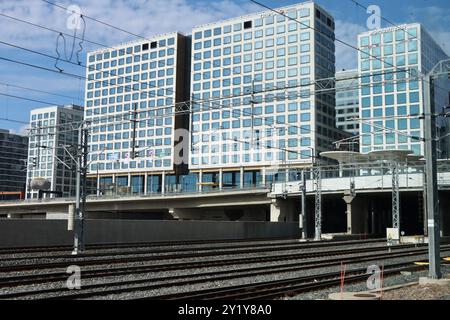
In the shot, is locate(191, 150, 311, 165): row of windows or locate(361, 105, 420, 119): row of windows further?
locate(191, 150, 311, 165): row of windows

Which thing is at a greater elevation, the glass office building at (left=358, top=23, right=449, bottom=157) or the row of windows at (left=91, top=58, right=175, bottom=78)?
the row of windows at (left=91, top=58, right=175, bottom=78)

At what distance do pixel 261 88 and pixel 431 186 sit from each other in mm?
86172

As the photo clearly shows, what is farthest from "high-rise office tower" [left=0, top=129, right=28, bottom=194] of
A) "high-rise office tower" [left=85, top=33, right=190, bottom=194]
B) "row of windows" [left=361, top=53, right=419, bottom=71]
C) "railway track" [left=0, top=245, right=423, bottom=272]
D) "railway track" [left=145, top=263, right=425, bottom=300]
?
"railway track" [left=145, top=263, right=425, bottom=300]

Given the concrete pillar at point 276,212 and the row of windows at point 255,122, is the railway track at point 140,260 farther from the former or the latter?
the row of windows at point 255,122

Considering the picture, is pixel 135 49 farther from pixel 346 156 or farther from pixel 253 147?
pixel 346 156

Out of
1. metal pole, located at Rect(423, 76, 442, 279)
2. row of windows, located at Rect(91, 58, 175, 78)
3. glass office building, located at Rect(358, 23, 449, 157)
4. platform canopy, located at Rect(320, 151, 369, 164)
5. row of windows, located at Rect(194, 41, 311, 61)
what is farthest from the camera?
row of windows, located at Rect(91, 58, 175, 78)

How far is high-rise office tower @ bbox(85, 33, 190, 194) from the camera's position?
10650 centimetres

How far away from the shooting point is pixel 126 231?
3675cm

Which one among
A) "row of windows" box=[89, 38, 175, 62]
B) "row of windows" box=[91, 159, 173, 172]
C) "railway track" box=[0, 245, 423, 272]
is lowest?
"railway track" box=[0, 245, 423, 272]

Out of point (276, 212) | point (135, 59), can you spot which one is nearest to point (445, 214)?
point (276, 212)

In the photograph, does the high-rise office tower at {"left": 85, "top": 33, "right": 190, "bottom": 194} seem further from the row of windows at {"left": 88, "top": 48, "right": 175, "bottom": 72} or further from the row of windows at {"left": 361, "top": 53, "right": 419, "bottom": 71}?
the row of windows at {"left": 361, "top": 53, "right": 419, "bottom": 71}

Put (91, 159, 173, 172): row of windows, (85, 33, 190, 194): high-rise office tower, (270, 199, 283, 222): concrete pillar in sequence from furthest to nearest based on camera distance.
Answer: (91, 159, 173, 172): row of windows
(85, 33, 190, 194): high-rise office tower
(270, 199, 283, 222): concrete pillar

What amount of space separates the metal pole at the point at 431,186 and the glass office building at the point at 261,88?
2902 inches

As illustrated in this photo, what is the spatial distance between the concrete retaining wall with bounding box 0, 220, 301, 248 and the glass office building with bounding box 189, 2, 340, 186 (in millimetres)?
41683
